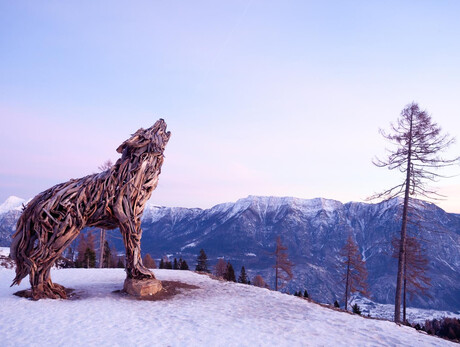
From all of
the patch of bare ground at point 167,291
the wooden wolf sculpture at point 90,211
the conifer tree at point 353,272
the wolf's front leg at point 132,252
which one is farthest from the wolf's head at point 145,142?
the conifer tree at point 353,272

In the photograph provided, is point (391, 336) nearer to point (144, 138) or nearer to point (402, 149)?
point (402, 149)

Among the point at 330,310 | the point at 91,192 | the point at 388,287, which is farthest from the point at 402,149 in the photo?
the point at 388,287

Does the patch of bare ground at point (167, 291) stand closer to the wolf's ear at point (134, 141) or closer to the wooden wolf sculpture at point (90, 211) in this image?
the wooden wolf sculpture at point (90, 211)

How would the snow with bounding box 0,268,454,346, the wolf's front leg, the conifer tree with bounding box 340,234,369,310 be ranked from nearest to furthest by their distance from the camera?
1. the snow with bounding box 0,268,454,346
2. the wolf's front leg
3. the conifer tree with bounding box 340,234,369,310

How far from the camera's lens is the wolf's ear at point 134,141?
13.1 m

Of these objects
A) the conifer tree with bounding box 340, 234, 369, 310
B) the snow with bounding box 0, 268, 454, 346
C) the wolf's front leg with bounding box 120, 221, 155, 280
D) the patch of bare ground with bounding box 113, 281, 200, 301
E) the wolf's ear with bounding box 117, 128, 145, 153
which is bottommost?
the conifer tree with bounding box 340, 234, 369, 310

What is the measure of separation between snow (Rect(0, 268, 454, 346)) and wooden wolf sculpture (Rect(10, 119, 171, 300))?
4.16 feet

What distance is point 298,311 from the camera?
36.3ft

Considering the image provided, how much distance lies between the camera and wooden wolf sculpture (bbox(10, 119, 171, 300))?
10.8 metres

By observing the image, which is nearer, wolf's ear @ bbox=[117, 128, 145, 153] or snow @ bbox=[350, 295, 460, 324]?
wolf's ear @ bbox=[117, 128, 145, 153]

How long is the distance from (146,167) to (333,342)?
9648 mm

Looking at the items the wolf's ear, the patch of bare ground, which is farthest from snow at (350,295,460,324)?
the wolf's ear

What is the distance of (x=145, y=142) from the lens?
13.2 m

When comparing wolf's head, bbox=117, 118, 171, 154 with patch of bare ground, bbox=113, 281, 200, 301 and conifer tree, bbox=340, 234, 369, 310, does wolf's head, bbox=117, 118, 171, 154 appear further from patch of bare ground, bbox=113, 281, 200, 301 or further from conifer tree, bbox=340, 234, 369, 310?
conifer tree, bbox=340, 234, 369, 310
